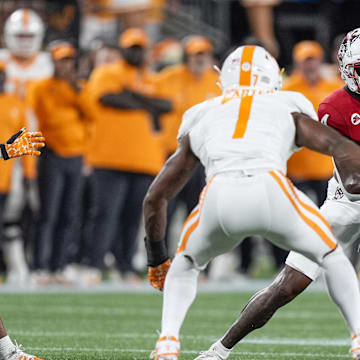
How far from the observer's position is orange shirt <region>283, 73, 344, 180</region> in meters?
11.6

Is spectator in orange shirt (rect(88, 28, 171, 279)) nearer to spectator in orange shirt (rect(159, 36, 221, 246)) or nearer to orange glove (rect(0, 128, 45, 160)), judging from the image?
spectator in orange shirt (rect(159, 36, 221, 246))

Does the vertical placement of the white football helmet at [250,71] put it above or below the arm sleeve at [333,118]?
above

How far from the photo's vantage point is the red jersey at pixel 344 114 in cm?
585

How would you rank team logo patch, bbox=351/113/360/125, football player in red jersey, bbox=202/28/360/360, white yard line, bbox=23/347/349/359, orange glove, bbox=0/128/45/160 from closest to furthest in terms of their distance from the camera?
orange glove, bbox=0/128/45/160
football player in red jersey, bbox=202/28/360/360
team logo patch, bbox=351/113/360/125
white yard line, bbox=23/347/349/359

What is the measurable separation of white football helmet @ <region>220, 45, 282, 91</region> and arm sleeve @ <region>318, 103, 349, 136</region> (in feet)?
2.03

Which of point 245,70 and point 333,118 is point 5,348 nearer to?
point 245,70

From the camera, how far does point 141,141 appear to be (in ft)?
36.7

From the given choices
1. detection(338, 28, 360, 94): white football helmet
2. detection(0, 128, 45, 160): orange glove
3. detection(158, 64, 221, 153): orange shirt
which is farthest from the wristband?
detection(158, 64, 221, 153): orange shirt

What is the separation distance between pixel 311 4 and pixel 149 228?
17.3 metres

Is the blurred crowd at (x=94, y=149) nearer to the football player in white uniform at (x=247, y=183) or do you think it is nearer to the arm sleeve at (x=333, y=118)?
the arm sleeve at (x=333, y=118)

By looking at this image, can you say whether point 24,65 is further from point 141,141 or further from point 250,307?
point 250,307

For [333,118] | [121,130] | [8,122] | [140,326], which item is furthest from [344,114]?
[121,130]

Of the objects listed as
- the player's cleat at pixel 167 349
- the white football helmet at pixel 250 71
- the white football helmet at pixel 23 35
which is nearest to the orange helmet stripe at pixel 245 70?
the white football helmet at pixel 250 71

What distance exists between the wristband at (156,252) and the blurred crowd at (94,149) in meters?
5.41
